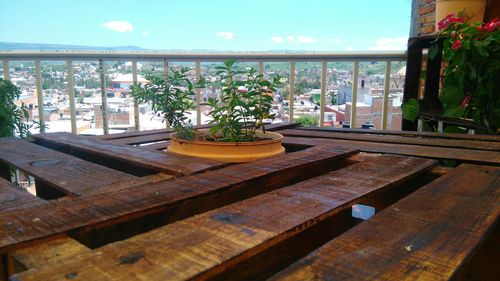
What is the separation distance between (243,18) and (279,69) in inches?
145

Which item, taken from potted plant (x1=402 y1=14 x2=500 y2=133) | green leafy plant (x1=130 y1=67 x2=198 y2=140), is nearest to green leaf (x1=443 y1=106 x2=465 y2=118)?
potted plant (x1=402 y1=14 x2=500 y2=133)

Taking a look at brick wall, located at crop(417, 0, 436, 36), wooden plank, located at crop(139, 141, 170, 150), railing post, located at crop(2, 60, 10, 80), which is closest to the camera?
wooden plank, located at crop(139, 141, 170, 150)

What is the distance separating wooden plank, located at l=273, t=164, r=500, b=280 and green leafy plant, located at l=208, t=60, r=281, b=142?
1.75ft

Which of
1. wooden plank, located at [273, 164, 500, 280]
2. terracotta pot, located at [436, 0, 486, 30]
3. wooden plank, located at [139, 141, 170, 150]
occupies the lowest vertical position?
wooden plank, located at [139, 141, 170, 150]

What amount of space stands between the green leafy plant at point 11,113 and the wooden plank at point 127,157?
27.2 inches

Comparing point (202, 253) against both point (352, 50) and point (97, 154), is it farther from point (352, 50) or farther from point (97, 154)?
point (352, 50)

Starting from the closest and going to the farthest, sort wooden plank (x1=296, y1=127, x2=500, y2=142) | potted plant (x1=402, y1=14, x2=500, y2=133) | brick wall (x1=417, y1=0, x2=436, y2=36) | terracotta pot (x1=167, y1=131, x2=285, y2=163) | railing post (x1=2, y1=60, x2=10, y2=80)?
terracotta pot (x1=167, y1=131, x2=285, y2=163)
wooden plank (x1=296, y1=127, x2=500, y2=142)
potted plant (x1=402, y1=14, x2=500, y2=133)
railing post (x1=2, y1=60, x2=10, y2=80)
brick wall (x1=417, y1=0, x2=436, y2=36)

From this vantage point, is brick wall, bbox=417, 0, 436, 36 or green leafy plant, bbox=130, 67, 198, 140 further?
brick wall, bbox=417, 0, 436, 36

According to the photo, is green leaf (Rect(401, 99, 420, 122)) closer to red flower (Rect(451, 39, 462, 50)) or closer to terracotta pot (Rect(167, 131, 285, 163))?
red flower (Rect(451, 39, 462, 50))

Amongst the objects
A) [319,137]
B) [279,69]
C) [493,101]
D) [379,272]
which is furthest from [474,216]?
[279,69]

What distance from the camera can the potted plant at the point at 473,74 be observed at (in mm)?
2111

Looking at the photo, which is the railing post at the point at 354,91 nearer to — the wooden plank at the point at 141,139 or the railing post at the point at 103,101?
the railing post at the point at 103,101

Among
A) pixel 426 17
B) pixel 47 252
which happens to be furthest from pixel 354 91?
pixel 47 252

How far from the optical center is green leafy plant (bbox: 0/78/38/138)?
1.95m
